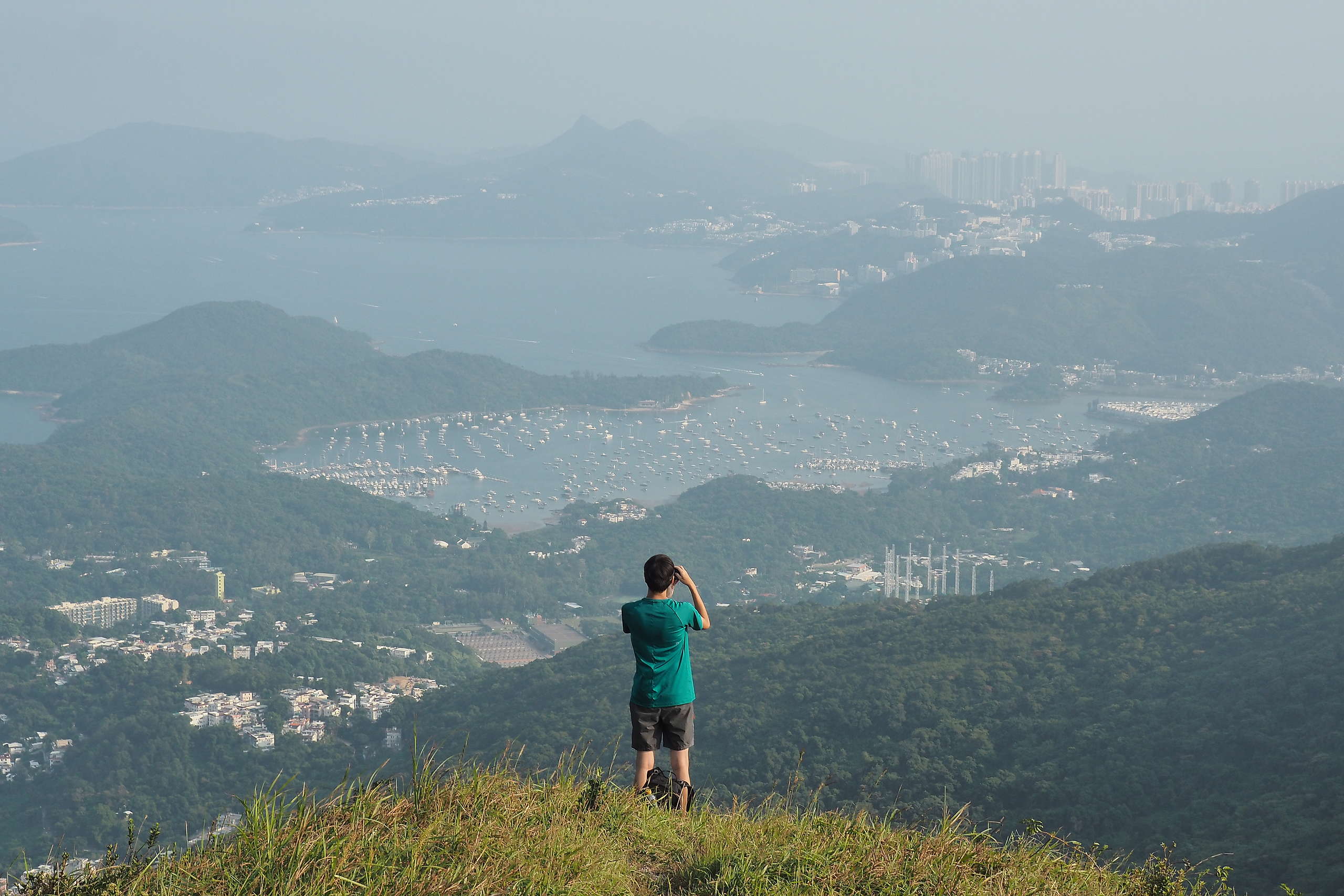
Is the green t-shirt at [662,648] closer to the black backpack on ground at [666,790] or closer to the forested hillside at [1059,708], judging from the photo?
the black backpack on ground at [666,790]

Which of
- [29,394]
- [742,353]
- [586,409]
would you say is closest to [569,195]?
[742,353]

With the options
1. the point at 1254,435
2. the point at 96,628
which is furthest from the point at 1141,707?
the point at 1254,435

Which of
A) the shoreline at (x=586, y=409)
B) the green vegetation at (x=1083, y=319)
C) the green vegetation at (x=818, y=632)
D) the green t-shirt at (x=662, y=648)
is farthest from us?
the green vegetation at (x=1083, y=319)

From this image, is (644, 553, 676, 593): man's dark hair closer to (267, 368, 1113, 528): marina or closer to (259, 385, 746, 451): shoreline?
(267, 368, 1113, 528): marina

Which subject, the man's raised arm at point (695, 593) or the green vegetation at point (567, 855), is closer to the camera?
the green vegetation at point (567, 855)

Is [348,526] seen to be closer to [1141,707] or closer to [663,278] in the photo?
[1141,707]

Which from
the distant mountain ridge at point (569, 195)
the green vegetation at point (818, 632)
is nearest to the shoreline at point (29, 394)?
the green vegetation at point (818, 632)

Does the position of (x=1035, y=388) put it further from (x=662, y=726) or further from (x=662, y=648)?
(x=662, y=648)

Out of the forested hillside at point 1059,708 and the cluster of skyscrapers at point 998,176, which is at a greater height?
the cluster of skyscrapers at point 998,176
